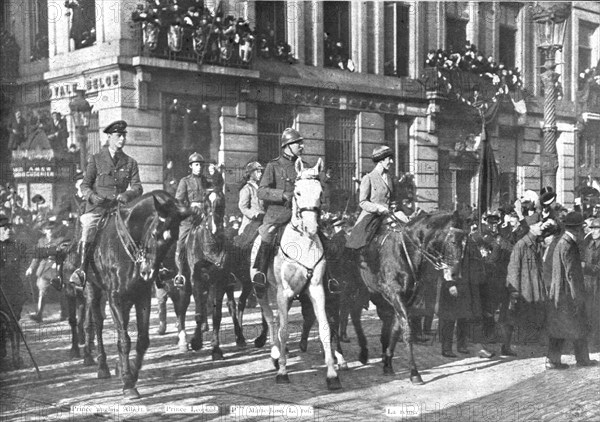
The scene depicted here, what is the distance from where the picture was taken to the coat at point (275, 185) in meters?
9.62

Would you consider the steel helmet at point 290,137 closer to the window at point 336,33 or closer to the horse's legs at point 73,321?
the window at point 336,33

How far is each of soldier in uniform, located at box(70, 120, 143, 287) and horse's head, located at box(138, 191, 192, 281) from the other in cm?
79

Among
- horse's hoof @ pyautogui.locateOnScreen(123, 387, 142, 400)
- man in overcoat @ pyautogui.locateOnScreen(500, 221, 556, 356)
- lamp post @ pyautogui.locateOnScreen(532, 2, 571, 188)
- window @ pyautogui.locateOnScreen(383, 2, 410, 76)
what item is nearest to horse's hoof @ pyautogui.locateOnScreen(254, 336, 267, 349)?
horse's hoof @ pyautogui.locateOnScreen(123, 387, 142, 400)

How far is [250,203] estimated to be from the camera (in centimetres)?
1059

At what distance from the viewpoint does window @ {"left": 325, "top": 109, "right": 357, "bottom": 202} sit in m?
11.0

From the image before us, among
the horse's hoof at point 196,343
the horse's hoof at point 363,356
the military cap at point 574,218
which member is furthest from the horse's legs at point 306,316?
the military cap at point 574,218

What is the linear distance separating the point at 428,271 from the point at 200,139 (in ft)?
13.5

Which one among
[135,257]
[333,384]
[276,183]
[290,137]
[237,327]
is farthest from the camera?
[237,327]

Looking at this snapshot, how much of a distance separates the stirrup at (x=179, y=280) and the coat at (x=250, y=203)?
4.16 feet

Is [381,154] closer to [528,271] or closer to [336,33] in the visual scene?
[336,33]

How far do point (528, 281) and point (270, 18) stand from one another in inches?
227

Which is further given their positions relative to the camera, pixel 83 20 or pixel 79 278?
pixel 83 20

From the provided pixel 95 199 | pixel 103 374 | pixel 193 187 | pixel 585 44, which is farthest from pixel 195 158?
pixel 585 44

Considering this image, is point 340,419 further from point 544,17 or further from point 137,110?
point 544,17
